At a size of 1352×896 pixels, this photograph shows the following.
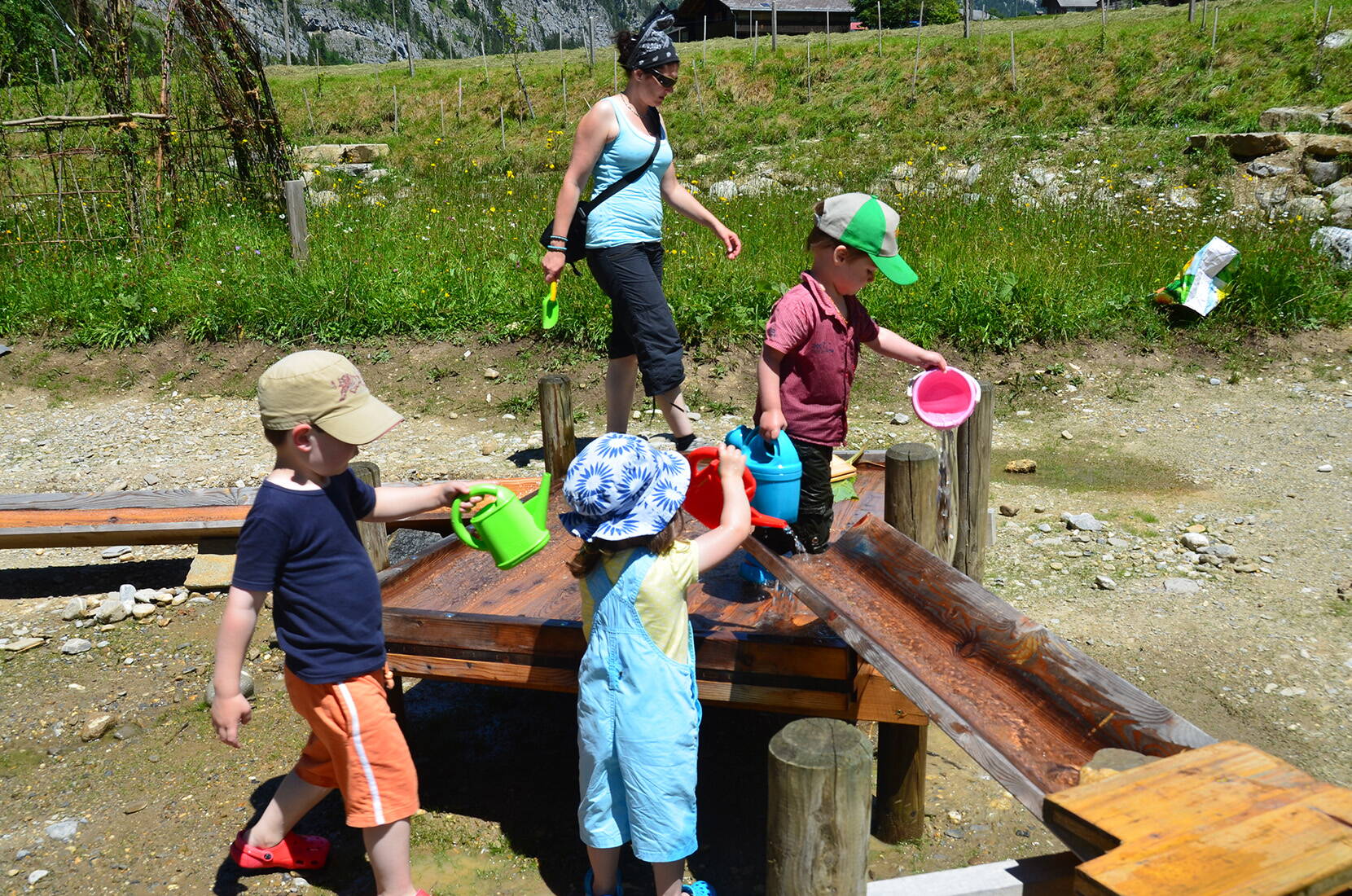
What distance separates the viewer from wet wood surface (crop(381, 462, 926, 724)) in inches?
117

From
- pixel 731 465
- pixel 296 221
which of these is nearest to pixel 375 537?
pixel 731 465

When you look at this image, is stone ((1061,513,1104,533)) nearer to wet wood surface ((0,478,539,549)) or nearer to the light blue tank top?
the light blue tank top

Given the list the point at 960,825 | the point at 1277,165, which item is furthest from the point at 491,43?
the point at 960,825

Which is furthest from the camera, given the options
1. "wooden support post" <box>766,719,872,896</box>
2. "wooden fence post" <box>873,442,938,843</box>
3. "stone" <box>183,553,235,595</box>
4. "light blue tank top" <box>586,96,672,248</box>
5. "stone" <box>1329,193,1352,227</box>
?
"stone" <box>1329,193,1352,227</box>

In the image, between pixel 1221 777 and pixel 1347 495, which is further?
pixel 1347 495

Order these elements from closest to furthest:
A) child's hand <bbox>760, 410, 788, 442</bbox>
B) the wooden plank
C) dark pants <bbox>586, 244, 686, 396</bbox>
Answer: the wooden plank
child's hand <bbox>760, 410, 788, 442</bbox>
dark pants <bbox>586, 244, 686, 396</bbox>

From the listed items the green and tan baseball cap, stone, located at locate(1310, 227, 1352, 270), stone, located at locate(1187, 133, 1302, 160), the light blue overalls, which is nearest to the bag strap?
the green and tan baseball cap

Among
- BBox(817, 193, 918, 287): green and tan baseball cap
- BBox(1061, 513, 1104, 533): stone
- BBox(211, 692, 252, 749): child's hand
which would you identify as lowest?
BBox(1061, 513, 1104, 533): stone

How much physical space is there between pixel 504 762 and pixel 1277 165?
510 inches

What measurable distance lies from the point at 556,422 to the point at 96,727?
220cm

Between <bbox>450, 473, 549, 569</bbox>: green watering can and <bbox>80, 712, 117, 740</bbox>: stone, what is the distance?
84.4 inches

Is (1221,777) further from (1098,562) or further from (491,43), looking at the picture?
(491,43)

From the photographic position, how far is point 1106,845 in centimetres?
175

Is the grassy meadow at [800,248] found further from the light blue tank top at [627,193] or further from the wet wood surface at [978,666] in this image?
the wet wood surface at [978,666]
